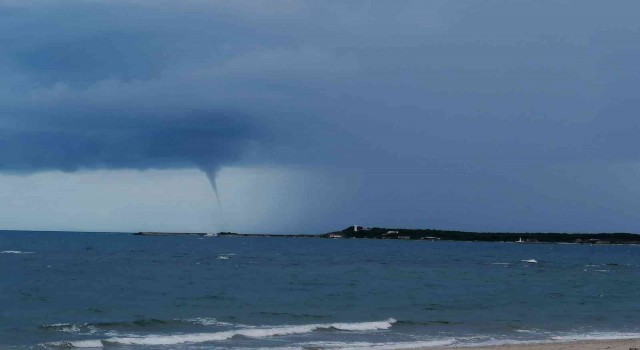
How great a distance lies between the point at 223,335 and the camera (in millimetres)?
24000

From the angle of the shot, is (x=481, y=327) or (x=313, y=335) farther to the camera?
(x=481, y=327)

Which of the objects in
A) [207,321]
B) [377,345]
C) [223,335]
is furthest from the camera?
[207,321]

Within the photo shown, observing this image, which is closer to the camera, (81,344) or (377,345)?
(81,344)

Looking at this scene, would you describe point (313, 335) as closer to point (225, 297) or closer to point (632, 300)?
point (225, 297)

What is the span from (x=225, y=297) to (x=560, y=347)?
2012 centimetres

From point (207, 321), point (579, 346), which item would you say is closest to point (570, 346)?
point (579, 346)

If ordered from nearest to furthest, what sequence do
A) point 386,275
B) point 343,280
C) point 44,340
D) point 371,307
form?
point 44,340 → point 371,307 → point 343,280 → point 386,275

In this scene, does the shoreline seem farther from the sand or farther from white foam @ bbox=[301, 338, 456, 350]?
white foam @ bbox=[301, 338, 456, 350]

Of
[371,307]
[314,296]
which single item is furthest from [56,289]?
[371,307]

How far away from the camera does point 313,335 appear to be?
24688 mm

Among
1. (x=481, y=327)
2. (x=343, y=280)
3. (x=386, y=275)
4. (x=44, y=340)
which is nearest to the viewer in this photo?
(x=44, y=340)

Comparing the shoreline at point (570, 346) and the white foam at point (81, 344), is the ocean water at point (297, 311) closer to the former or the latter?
the white foam at point (81, 344)

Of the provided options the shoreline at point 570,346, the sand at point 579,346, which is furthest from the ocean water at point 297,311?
the sand at point 579,346

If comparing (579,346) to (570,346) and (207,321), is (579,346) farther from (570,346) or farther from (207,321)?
(207,321)
